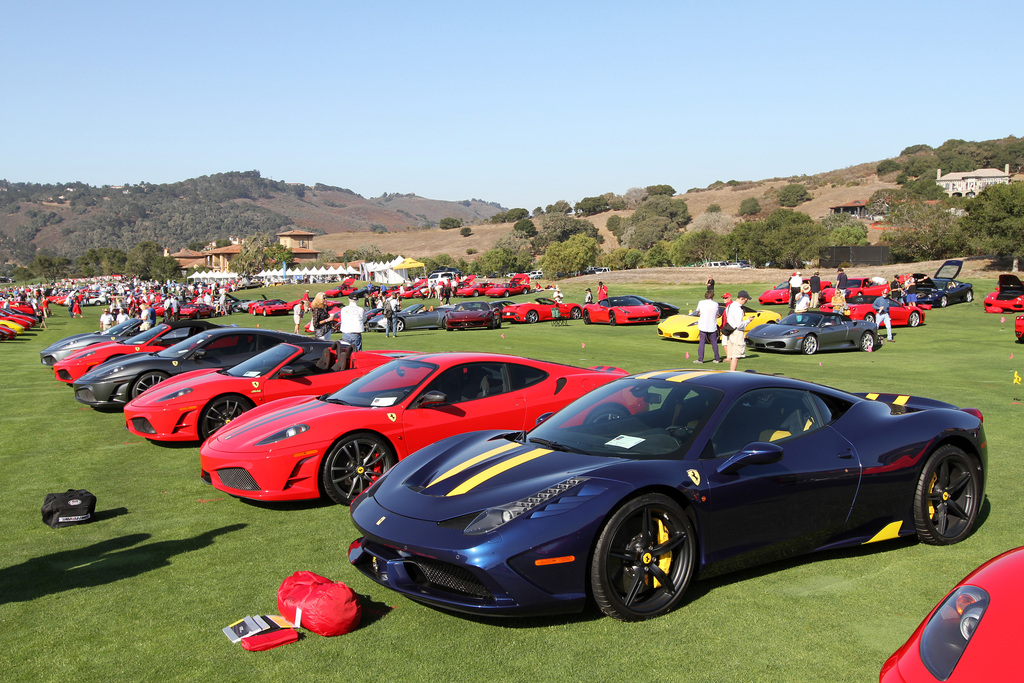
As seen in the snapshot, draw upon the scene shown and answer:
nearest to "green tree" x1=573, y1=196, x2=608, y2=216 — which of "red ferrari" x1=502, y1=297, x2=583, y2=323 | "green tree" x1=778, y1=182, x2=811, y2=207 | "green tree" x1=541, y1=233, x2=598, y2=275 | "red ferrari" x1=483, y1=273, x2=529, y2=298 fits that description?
"green tree" x1=778, y1=182, x2=811, y2=207

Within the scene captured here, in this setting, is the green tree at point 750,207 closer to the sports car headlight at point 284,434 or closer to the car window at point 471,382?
the car window at point 471,382

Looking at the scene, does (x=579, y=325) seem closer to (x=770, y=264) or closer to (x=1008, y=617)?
(x=1008, y=617)

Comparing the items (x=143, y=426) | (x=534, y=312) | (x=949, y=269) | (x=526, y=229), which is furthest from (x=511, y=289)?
(x=526, y=229)

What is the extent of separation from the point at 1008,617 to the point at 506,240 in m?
120

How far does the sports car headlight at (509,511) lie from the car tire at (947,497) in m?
2.72

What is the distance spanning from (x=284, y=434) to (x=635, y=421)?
3222 millimetres

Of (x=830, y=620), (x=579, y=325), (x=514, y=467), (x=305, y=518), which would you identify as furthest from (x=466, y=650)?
(x=579, y=325)

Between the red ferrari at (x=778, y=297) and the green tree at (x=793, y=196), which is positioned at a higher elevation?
the green tree at (x=793, y=196)

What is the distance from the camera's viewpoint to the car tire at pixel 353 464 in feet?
21.5

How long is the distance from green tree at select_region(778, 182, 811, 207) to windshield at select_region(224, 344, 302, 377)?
134315mm

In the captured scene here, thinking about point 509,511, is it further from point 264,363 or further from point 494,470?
point 264,363

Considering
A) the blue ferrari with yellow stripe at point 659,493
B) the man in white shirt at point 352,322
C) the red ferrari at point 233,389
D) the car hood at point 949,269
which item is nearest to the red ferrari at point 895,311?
the car hood at point 949,269

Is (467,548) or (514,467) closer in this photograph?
(467,548)

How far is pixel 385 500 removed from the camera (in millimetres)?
4688
